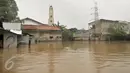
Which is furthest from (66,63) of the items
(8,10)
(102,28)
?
(102,28)

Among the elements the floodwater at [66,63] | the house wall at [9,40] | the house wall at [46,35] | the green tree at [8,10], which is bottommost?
the floodwater at [66,63]

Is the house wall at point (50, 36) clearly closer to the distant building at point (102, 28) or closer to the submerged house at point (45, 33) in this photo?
the submerged house at point (45, 33)

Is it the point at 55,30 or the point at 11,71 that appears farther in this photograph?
the point at 55,30

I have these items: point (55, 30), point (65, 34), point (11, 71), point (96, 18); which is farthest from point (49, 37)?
point (11, 71)

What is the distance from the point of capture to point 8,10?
2536cm

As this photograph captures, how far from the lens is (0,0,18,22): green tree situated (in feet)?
81.7

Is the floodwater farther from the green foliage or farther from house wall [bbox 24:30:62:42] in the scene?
the green foliage

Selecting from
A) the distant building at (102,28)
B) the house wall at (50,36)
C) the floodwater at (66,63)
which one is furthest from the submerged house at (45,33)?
the floodwater at (66,63)

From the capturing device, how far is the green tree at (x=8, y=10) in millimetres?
24903

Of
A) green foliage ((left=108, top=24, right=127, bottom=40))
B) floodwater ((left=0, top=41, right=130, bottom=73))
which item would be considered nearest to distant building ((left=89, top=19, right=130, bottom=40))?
green foliage ((left=108, top=24, right=127, bottom=40))

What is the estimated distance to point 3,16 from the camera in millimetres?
25797

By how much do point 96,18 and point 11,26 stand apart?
115 feet

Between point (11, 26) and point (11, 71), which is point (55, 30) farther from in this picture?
point (11, 71)

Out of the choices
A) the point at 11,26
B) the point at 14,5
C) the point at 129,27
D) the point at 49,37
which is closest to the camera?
the point at 11,26
